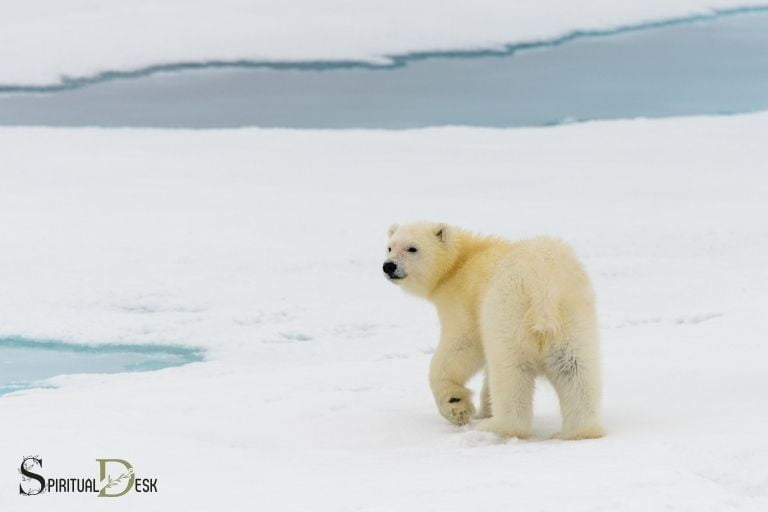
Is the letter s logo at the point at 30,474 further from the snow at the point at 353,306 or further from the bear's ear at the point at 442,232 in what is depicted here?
the bear's ear at the point at 442,232

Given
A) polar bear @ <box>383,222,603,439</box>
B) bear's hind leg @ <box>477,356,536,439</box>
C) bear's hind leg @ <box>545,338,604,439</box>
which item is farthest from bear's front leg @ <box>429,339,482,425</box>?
bear's hind leg @ <box>545,338,604,439</box>

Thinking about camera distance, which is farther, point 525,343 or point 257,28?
point 257,28

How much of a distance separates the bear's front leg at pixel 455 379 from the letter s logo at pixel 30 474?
5.29 ft

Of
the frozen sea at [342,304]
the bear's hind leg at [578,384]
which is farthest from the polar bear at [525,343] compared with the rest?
the frozen sea at [342,304]

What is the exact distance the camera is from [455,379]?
416cm

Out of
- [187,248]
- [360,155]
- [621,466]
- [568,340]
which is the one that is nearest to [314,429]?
[568,340]

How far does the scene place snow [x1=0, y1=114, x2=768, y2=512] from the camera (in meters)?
3.01

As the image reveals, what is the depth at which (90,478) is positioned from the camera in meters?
3.06

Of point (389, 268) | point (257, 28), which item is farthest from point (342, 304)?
point (257, 28)

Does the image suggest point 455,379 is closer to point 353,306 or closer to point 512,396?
point 512,396

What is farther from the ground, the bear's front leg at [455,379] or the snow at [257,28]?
the snow at [257,28]

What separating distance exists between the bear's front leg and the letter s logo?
1.61 metres

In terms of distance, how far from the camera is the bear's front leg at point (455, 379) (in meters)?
4.12

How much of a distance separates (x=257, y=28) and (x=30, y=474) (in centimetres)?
1300
